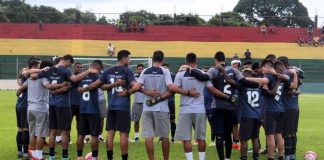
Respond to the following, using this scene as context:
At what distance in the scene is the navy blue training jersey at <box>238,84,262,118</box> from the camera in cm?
1116

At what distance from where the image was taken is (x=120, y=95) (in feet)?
36.5

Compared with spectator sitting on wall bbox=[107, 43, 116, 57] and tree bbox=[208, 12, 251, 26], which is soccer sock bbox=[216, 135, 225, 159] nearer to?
spectator sitting on wall bbox=[107, 43, 116, 57]

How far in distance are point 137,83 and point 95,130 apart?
1383mm

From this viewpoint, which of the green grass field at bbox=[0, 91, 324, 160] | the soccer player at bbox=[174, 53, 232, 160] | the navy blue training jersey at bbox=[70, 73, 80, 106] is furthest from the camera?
the navy blue training jersey at bbox=[70, 73, 80, 106]

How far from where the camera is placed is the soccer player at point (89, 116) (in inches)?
445

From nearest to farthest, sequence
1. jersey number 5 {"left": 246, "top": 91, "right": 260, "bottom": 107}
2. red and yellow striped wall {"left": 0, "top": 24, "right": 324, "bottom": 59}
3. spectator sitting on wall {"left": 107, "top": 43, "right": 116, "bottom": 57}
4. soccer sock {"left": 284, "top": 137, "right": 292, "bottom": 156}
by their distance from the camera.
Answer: jersey number 5 {"left": 246, "top": 91, "right": 260, "bottom": 107} → soccer sock {"left": 284, "top": 137, "right": 292, "bottom": 156} → spectator sitting on wall {"left": 107, "top": 43, "right": 116, "bottom": 57} → red and yellow striped wall {"left": 0, "top": 24, "right": 324, "bottom": 59}

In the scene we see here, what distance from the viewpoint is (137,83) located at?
10922mm

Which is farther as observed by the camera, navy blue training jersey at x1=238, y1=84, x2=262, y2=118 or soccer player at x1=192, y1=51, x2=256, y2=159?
soccer player at x1=192, y1=51, x2=256, y2=159

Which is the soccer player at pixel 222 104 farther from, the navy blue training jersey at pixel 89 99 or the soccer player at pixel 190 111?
the navy blue training jersey at pixel 89 99

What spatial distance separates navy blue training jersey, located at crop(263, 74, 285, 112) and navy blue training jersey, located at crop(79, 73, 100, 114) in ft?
11.6

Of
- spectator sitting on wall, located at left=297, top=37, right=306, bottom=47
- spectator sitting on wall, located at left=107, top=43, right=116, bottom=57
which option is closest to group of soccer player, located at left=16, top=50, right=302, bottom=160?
spectator sitting on wall, located at left=107, top=43, right=116, bottom=57

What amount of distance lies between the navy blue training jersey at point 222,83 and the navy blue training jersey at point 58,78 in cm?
306

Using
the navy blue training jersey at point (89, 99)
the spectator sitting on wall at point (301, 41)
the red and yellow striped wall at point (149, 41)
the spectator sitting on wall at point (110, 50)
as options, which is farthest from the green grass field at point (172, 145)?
the spectator sitting on wall at point (301, 41)

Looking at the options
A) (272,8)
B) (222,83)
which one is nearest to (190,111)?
(222,83)
